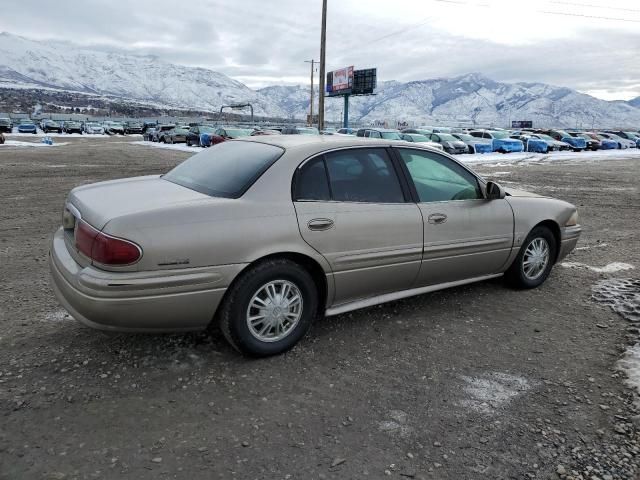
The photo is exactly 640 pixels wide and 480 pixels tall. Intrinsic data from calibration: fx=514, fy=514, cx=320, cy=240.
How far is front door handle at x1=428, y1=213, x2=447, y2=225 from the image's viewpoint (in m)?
4.10

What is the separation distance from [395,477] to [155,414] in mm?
1361

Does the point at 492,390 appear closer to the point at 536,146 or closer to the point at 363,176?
the point at 363,176

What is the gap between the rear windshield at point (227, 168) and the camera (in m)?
3.53

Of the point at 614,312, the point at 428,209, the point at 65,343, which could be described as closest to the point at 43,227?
the point at 65,343

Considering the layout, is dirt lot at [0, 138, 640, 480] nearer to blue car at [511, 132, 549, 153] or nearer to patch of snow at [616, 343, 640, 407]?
patch of snow at [616, 343, 640, 407]

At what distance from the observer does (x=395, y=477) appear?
95.7 inches

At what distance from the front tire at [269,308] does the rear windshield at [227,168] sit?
0.58 m

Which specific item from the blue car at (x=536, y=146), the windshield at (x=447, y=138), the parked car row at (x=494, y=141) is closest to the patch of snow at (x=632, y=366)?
the parked car row at (x=494, y=141)

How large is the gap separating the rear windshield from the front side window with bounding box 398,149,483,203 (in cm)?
116

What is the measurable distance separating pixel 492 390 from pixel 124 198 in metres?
2.71

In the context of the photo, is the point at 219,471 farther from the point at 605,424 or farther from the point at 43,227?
the point at 43,227

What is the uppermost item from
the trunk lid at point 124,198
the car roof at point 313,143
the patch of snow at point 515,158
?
the car roof at point 313,143

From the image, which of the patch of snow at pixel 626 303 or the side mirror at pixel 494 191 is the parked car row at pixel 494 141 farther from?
the side mirror at pixel 494 191

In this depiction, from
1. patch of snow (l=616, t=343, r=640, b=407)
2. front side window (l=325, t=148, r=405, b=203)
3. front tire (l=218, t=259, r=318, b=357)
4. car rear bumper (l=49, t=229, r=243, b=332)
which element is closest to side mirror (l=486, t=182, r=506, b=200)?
front side window (l=325, t=148, r=405, b=203)
